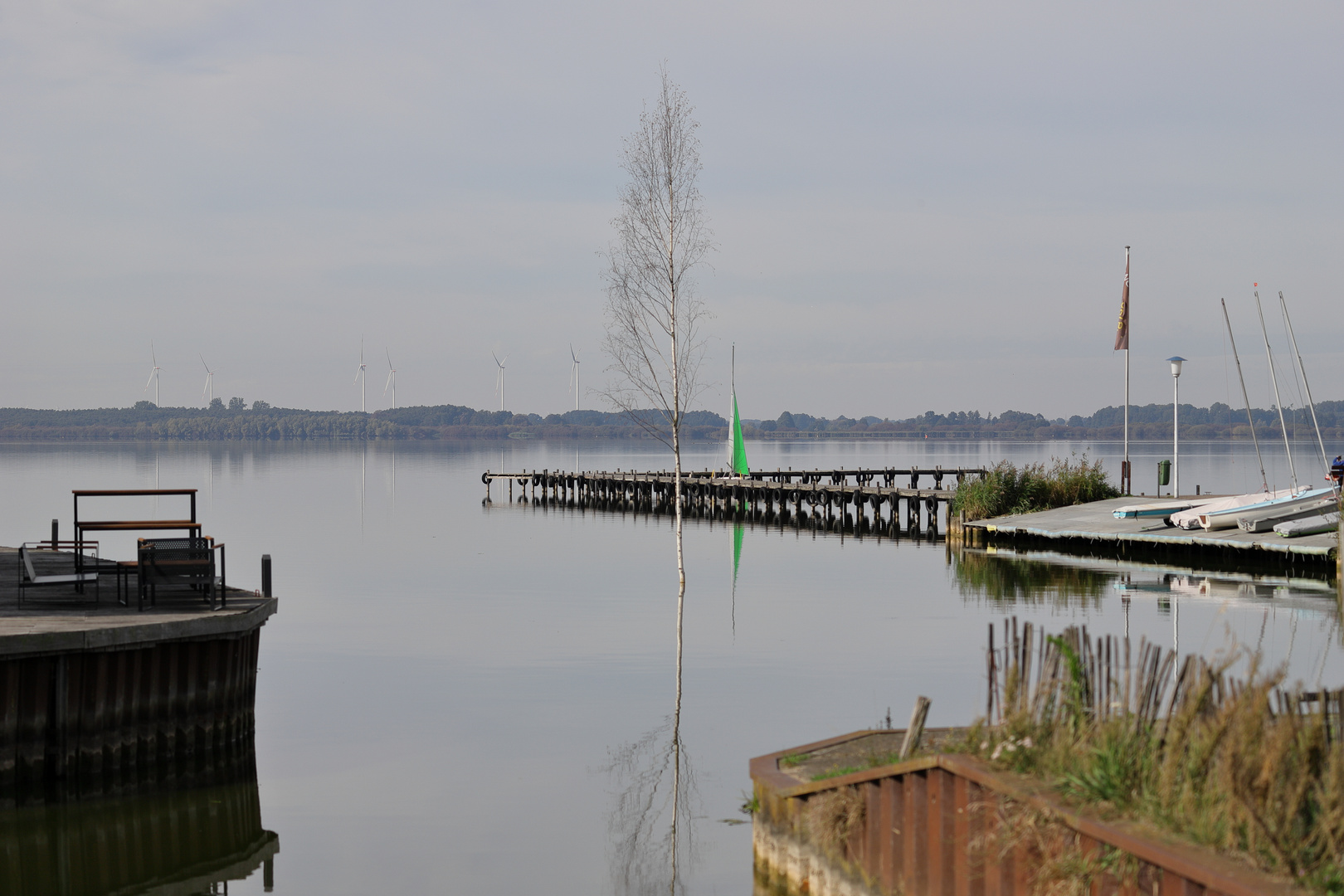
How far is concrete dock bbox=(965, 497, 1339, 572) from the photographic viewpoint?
1332 inches

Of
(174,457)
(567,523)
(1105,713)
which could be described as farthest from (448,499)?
(174,457)

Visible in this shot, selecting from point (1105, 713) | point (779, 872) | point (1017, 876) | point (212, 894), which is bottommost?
point (212, 894)

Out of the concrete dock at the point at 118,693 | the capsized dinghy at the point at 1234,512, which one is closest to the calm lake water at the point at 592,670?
the concrete dock at the point at 118,693

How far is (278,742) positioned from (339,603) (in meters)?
14.5

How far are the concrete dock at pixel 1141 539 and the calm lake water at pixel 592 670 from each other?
6.22 feet

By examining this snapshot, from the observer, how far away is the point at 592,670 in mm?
22250

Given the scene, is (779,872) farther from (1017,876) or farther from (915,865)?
(1017,876)

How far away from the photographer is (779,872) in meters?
10.7

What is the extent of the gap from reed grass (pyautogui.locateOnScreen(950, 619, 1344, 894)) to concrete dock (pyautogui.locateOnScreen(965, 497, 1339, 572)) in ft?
82.1

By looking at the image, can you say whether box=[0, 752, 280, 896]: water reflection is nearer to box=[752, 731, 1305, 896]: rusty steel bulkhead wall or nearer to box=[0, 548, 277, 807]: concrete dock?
box=[0, 548, 277, 807]: concrete dock

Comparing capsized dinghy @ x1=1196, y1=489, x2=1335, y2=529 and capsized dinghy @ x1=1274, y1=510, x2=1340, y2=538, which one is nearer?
capsized dinghy @ x1=1274, y1=510, x2=1340, y2=538

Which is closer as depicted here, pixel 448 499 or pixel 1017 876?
pixel 1017 876

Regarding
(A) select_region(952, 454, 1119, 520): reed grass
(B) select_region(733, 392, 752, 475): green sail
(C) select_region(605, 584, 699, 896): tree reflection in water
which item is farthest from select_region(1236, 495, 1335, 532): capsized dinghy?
(B) select_region(733, 392, 752, 475): green sail

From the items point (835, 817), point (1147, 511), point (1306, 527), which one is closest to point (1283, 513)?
point (1306, 527)
